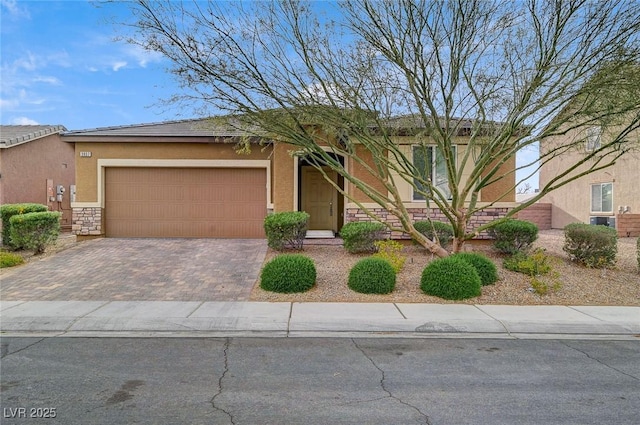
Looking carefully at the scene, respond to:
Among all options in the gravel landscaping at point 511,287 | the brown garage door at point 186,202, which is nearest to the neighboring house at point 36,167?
the brown garage door at point 186,202

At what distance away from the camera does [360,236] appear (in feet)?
37.1

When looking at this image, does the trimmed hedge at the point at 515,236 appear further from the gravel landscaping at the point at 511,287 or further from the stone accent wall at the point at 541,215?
the stone accent wall at the point at 541,215

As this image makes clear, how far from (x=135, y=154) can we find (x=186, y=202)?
7.60ft

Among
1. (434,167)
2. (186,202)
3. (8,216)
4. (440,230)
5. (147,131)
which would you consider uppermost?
(147,131)

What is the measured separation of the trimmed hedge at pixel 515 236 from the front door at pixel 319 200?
549 centimetres

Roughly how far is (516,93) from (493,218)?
5172mm

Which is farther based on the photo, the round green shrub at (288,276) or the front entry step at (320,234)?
the front entry step at (320,234)

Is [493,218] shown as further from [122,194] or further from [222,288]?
[122,194]

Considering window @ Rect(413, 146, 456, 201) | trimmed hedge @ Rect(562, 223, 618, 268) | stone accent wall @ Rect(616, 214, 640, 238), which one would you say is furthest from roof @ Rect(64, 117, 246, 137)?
stone accent wall @ Rect(616, 214, 640, 238)

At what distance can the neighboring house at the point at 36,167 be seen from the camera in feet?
55.8

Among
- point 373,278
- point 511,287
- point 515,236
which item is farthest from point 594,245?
point 373,278

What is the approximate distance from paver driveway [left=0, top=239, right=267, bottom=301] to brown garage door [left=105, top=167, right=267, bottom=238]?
1057mm

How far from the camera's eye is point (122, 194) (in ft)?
47.4

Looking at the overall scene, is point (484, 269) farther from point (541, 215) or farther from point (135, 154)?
point (541, 215)
